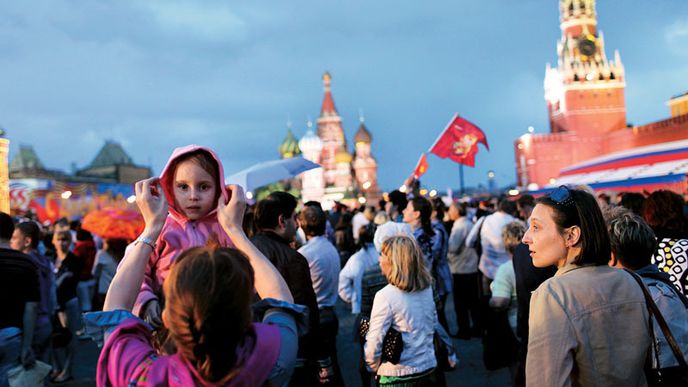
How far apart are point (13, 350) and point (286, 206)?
201 centimetres

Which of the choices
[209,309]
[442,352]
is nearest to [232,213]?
[209,309]

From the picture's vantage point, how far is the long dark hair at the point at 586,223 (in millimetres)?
2414

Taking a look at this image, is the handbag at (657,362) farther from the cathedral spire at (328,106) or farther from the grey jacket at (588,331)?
the cathedral spire at (328,106)

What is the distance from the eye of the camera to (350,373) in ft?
24.1

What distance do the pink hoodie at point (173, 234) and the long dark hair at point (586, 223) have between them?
4.35 ft

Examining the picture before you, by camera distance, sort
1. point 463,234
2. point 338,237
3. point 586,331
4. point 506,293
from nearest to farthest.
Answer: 1. point 586,331
2. point 506,293
3. point 463,234
4. point 338,237

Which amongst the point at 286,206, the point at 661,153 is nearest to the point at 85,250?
the point at 286,206

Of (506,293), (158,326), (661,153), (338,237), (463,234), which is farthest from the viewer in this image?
(661,153)

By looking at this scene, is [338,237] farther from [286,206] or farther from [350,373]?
[286,206]

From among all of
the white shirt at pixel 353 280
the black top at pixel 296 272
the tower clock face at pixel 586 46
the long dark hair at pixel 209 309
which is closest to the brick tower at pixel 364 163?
the tower clock face at pixel 586 46

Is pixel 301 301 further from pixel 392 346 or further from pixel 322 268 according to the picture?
pixel 322 268

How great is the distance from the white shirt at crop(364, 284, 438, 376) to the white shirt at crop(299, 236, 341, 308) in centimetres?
110

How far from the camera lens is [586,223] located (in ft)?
8.05

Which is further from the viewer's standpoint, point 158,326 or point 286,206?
point 286,206
